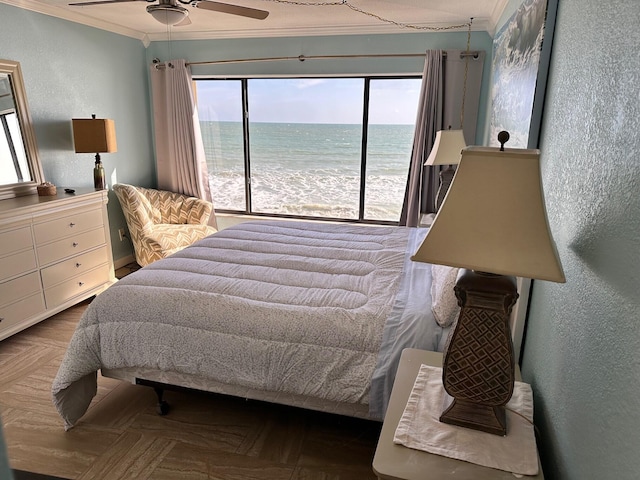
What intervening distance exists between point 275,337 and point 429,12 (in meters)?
2.98

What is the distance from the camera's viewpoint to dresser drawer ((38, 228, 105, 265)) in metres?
3.15

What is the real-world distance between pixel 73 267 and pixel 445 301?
Result: 286cm

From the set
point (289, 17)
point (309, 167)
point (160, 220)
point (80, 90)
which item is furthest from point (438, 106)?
point (80, 90)

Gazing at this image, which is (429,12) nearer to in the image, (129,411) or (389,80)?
(389,80)

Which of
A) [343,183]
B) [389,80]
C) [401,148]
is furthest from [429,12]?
[343,183]

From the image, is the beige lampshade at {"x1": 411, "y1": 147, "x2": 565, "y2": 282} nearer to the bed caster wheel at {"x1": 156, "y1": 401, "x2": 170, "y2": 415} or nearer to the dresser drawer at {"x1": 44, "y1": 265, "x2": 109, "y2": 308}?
the bed caster wheel at {"x1": 156, "y1": 401, "x2": 170, "y2": 415}

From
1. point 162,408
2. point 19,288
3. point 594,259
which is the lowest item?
point 162,408

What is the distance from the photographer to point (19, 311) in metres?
2.99

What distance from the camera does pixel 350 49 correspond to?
14.0 ft

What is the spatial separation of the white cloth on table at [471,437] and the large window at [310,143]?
11.5 ft

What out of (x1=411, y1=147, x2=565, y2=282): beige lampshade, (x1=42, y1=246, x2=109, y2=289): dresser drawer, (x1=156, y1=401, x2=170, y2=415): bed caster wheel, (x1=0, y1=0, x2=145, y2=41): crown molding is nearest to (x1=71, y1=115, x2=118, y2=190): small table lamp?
(x1=42, y1=246, x2=109, y2=289): dresser drawer

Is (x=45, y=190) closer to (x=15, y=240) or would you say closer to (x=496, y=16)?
(x=15, y=240)

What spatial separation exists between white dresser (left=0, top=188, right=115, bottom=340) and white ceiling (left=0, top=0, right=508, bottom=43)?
4.83 feet

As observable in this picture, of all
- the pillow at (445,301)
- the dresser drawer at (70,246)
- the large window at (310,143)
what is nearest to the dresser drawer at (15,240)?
the dresser drawer at (70,246)
